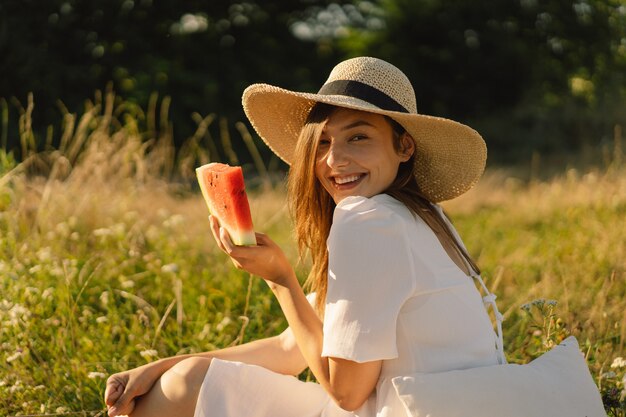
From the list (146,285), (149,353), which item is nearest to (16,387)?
(149,353)

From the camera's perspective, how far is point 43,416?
11.1 feet

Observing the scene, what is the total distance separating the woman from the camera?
2344 mm

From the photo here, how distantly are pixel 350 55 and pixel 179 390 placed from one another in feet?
60.6

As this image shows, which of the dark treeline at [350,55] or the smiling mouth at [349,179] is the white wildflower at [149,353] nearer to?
the smiling mouth at [349,179]

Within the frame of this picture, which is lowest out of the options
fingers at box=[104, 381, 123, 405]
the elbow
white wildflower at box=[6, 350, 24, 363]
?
white wildflower at box=[6, 350, 24, 363]

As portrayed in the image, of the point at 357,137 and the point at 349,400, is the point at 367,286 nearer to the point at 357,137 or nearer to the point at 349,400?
the point at 349,400

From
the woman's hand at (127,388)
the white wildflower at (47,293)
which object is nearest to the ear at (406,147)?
the woman's hand at (127,388)

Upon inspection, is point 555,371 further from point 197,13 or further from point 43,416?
point 197,13

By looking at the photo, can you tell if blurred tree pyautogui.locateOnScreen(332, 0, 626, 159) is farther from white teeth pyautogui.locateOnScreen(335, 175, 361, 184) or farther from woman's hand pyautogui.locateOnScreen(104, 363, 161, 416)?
woman's hand pyautogui.locateOnScreen(104, 363, 161, 416)

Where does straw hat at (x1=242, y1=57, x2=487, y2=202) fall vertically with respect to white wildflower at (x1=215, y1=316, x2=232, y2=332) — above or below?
above

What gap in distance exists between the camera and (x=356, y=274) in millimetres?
2332

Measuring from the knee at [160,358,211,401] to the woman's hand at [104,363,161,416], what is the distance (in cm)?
10

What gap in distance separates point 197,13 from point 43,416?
1743cm

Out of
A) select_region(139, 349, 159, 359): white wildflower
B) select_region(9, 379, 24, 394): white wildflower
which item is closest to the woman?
select_region(139, 349, 159, 359): white wildflower
